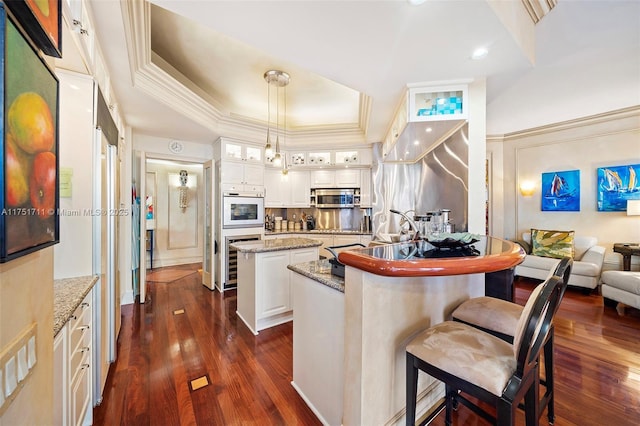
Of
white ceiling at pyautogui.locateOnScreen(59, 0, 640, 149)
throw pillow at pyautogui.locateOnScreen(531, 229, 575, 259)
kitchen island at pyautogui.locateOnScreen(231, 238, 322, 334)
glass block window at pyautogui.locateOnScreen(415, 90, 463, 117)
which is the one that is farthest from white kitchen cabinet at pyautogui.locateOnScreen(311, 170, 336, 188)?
throw pillow at pyautogui.locateOnScreen(531, 229, 575, 259)

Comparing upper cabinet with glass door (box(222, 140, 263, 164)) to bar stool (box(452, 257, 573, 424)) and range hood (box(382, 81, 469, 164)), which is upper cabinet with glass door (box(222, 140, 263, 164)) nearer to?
range hood (box(382, 81, 469, 164))

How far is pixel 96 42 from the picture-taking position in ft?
5.49

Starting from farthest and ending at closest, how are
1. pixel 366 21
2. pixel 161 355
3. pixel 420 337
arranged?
pixel 161 355, pixel 366 21, pixel 420 337

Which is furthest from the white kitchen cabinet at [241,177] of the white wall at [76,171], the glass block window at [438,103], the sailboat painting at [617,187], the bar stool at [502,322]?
the sailboat painting at [617,187]

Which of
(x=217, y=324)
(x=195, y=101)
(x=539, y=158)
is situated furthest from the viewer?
(x=539, y=158)

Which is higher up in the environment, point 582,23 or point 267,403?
point 582,23

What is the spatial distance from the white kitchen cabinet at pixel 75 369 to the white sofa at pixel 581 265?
5294mm

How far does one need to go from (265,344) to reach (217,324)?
0.77 meters

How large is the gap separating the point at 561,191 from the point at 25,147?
648 centimetres

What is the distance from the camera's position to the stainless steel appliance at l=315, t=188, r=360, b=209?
505 centimetres

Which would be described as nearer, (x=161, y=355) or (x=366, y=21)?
(x=366, y=21)

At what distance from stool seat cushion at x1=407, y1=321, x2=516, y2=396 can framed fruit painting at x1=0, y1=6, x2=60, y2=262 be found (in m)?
1.47

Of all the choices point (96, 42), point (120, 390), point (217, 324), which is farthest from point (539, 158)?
point (120, 390)

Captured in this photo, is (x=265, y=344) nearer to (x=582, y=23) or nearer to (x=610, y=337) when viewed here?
→ (x=610, y=337)
